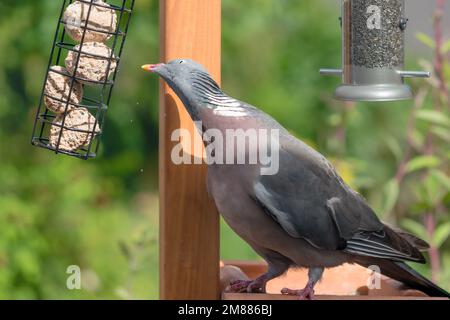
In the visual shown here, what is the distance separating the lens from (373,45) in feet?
11.7

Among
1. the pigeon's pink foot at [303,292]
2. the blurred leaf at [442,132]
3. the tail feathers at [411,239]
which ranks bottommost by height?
the pigeon's pink foot at [303,292]

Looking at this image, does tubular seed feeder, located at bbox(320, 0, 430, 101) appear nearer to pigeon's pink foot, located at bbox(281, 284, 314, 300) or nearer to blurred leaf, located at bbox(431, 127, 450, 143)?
pigeon's pink foot, located at bbox(281, 284, 314, 300)

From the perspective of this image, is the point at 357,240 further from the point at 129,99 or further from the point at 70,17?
the point at 129,99

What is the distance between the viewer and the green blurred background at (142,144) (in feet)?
16.5

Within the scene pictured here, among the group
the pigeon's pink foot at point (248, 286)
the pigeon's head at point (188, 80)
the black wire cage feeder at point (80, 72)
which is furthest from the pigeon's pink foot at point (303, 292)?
the black wire cage feeder at point (80, 72)

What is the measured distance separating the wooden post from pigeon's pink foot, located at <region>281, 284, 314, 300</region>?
235 millimetres

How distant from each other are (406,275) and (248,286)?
565 millimetres

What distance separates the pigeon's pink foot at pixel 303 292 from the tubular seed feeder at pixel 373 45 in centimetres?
74

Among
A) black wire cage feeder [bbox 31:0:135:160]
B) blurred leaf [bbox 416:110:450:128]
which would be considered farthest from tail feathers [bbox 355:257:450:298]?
blurred leaf [bbox 416:110:450:128]

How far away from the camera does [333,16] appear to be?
19.4ft

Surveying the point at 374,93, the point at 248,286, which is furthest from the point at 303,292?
the point at 374,93

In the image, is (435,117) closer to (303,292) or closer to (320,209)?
(320,209)

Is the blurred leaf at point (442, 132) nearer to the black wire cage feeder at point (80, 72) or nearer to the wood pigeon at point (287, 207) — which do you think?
the wood pigeon at point (287, 207)
